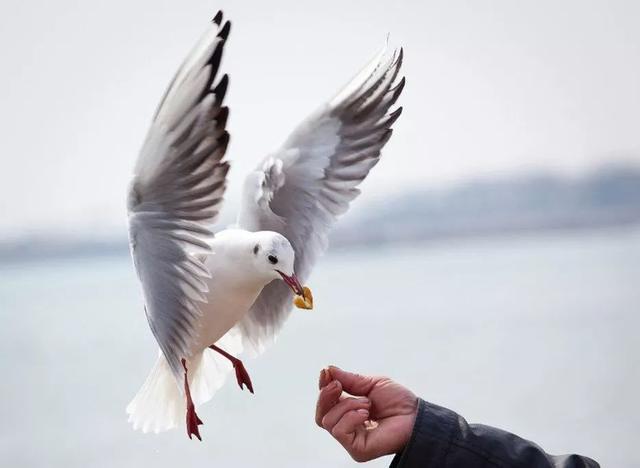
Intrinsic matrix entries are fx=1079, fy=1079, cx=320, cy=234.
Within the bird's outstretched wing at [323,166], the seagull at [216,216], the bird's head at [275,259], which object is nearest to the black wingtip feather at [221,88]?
the seagull at [216,216]

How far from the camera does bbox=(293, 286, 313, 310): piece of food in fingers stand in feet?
2.95

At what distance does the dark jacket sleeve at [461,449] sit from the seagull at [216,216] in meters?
0.15

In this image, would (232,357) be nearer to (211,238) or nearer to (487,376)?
(211,238)

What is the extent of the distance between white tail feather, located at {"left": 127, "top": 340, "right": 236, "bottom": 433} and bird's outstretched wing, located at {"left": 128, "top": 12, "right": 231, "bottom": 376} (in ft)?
0.35

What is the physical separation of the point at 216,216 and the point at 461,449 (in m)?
0.28

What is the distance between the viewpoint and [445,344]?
402 centimetres

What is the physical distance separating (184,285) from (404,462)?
238 millimetres

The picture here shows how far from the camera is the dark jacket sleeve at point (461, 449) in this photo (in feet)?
2.94

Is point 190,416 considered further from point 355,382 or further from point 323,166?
point 323,166

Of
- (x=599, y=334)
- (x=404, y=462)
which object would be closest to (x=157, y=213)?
(x=404, y=462)

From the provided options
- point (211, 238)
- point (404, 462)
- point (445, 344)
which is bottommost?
point (445, 344)

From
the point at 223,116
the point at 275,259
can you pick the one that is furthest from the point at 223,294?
the point at 223,116

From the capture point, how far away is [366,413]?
38.3 inches

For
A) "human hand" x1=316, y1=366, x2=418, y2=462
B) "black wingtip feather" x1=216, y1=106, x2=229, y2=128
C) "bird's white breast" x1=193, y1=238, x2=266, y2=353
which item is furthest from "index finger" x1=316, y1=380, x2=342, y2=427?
"black wingtip feather" x1=216, y1=106, x2=229, y2=128
